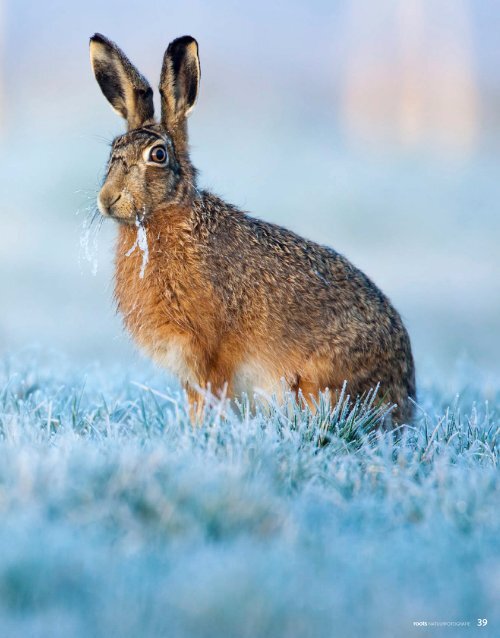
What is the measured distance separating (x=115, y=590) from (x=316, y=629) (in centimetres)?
52

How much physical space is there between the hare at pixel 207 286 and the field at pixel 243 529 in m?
0.52

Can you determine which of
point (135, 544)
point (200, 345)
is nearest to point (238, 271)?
point (200, 345)

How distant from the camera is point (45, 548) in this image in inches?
104

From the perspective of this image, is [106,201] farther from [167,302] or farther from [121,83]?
[121,83]

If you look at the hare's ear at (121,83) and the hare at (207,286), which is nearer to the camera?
the hare at (207,286)

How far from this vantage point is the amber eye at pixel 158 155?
5176 mm

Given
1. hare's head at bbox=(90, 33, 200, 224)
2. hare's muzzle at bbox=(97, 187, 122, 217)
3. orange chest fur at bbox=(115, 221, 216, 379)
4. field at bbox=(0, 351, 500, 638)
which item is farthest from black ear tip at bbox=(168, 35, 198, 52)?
field at bbox=(0, 351, 500, 638)

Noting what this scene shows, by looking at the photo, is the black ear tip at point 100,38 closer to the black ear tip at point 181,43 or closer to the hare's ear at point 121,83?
the hare's ear at point 121,83

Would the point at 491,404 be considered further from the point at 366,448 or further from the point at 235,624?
the point at 235,624

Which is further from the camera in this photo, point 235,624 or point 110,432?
point 110,432

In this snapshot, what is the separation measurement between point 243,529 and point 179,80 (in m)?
3.07

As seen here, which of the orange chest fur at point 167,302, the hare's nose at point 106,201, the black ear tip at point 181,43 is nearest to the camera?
the hare's nose at point 106,201

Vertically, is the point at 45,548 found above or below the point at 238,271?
below

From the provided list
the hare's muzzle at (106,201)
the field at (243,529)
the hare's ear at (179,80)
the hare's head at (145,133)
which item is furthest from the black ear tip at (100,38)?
the field at (243,529)
